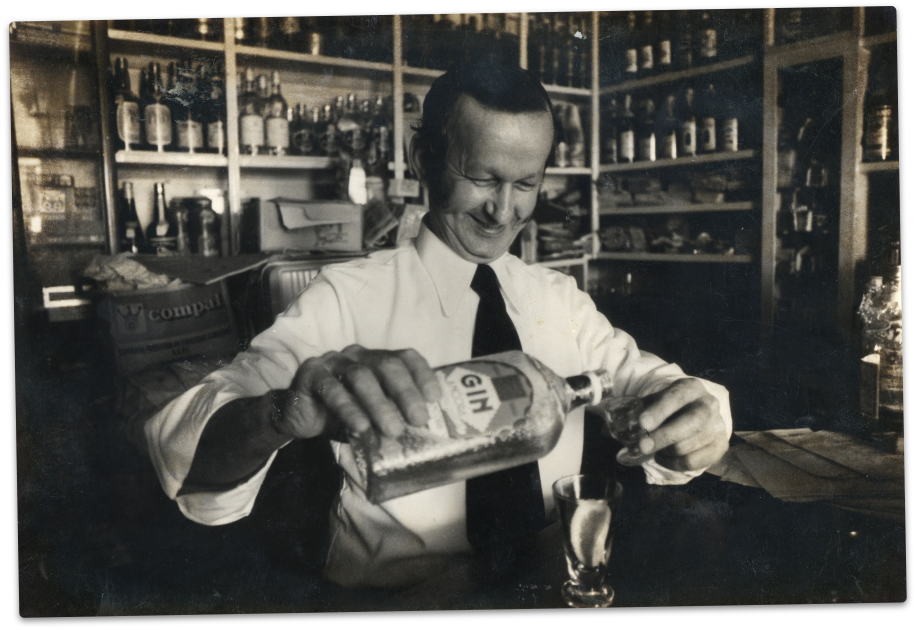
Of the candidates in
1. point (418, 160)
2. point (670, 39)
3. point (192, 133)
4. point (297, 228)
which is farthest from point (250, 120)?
point (670, 39)

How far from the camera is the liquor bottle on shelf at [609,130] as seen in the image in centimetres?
149

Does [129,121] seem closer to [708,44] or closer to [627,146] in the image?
[627,146]

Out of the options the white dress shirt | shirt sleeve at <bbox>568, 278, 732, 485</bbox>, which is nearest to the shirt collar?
the white dress shirt

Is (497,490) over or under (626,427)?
under

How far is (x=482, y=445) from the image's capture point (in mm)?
1253

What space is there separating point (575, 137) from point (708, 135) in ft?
0.94

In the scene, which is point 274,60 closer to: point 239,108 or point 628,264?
point 239,108

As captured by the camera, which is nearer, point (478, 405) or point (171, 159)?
point (478, 405)

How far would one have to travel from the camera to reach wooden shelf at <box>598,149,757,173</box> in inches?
59.4

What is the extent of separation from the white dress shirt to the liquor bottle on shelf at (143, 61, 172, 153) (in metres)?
0.43

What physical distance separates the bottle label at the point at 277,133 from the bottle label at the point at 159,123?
197mm

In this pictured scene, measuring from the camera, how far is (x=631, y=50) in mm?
1504

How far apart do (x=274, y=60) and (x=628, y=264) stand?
2.77 feet

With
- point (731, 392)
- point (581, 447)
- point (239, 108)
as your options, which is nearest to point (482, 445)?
point (581, 447)
